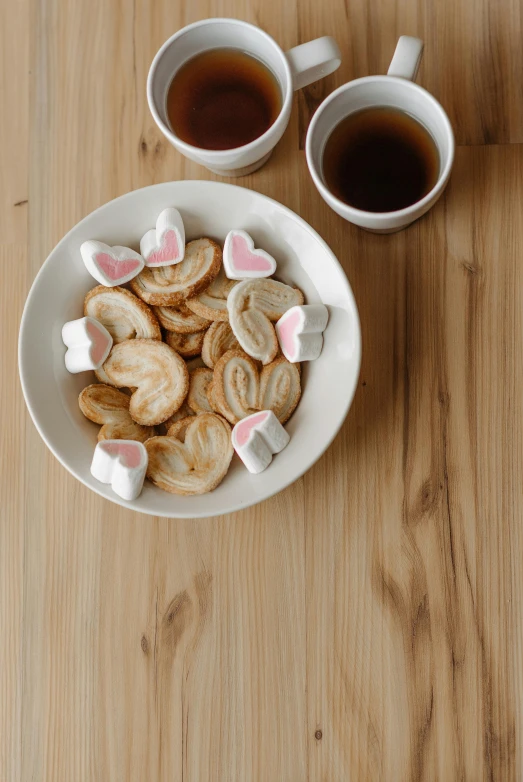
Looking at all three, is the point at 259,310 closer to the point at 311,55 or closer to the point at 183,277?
the point at 183,277

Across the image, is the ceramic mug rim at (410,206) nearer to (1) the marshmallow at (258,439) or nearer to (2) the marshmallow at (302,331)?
(2) the marshmallow at (302,331)

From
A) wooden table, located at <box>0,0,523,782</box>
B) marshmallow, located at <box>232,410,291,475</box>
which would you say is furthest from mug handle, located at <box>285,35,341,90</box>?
marshmallow, located at <box>232,410,291,475</box>

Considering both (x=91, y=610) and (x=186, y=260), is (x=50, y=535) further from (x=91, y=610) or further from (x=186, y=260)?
(x=186, y=260)

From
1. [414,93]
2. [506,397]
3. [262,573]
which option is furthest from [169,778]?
[414,93]

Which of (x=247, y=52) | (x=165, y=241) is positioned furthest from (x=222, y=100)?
(x=165, y=241)

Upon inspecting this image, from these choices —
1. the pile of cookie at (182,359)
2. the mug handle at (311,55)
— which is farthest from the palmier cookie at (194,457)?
the mug handle at (311,55)

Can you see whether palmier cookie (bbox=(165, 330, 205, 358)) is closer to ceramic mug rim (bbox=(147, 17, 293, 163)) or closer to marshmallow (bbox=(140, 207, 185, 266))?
marshmallow (bbox=(140, 207, 185, 266))
